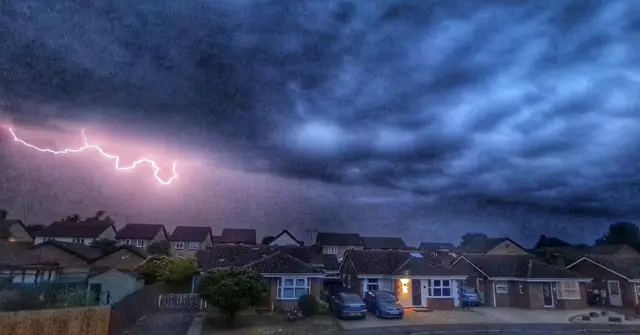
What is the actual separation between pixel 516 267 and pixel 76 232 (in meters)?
72.1

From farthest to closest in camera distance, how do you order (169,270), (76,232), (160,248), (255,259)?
1. (76,232)
2. (160,248)
3. (169,270)
4. (255,259)

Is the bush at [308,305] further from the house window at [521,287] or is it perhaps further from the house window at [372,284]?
the house window at [521,287]

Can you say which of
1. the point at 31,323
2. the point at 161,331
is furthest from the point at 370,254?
the point at 31,323

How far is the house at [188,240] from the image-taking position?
2861 inches

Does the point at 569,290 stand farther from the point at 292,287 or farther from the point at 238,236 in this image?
the point at 238,236

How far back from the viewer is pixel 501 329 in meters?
24.2

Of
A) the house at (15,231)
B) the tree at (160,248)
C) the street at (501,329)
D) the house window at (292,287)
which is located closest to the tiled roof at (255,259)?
the house window at (292,287)

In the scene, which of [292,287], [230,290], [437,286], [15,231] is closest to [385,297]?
[437,286]

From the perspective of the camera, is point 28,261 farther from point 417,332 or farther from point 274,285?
point 417,332

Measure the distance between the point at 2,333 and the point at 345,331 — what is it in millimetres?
16347

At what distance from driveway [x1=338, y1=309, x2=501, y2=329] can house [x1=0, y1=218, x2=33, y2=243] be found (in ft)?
209

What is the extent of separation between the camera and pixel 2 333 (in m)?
12.8

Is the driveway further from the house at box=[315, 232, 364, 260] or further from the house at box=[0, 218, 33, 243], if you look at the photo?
the house at box=[0, 218, 33, 243]

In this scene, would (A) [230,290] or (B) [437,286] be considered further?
(B) [437,286]
